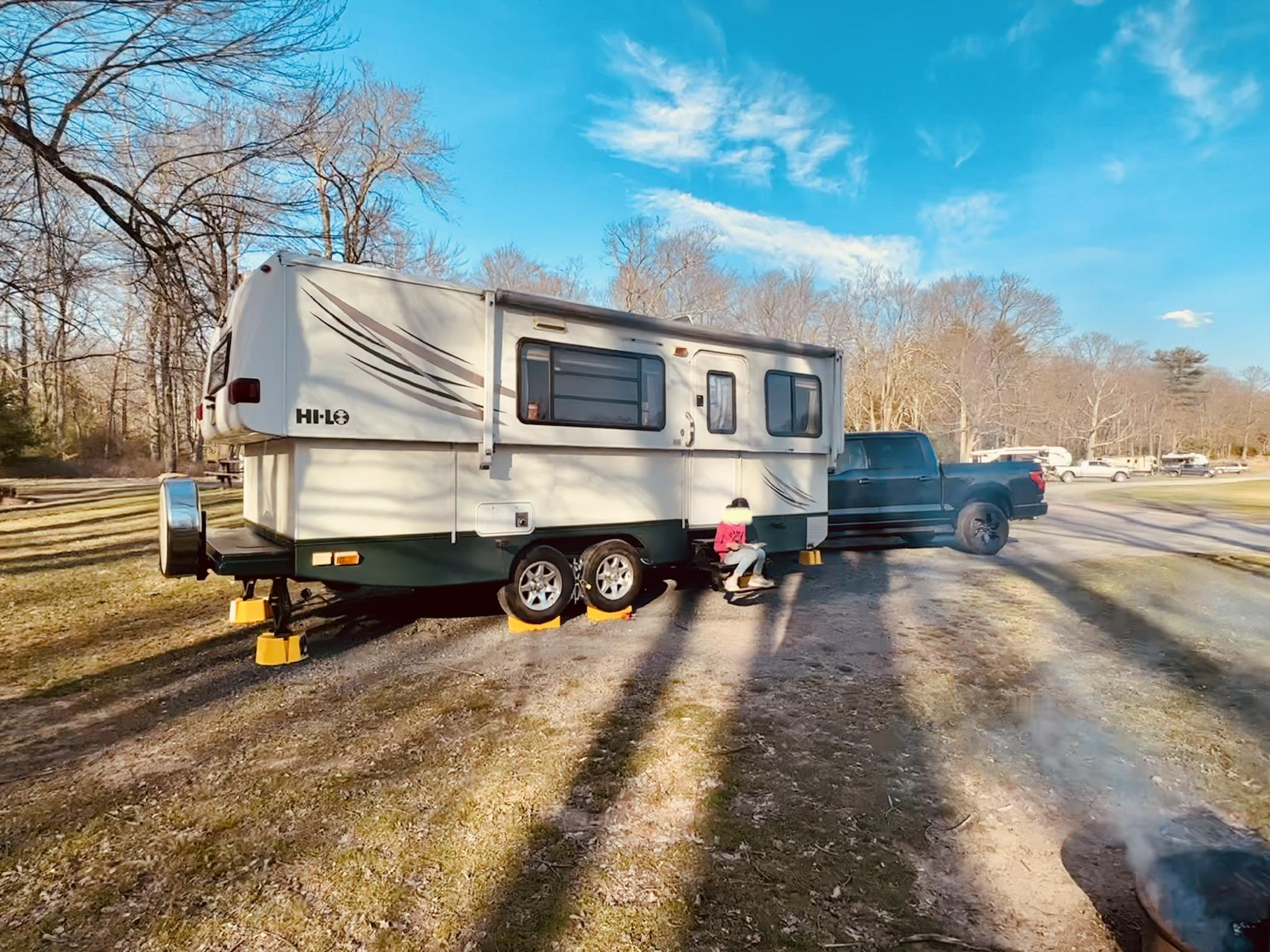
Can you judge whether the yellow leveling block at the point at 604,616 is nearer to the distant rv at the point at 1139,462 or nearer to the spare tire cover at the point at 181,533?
the spare tire cover at the point at 181,533

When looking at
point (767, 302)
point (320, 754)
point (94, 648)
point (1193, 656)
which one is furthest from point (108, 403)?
point (1193, 656)

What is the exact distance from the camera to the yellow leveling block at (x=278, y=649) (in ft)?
16.9

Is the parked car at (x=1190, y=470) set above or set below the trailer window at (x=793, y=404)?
below

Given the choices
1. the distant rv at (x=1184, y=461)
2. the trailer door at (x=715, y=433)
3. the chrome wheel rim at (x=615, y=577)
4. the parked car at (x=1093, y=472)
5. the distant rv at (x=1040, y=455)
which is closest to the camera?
the chrome wheel rim at (x=615, y=577)

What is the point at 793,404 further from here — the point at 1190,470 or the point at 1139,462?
the point at 1139,462

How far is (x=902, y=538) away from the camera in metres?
11.5

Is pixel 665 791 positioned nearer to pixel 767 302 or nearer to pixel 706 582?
pixel 706 582

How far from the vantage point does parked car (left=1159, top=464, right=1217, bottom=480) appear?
154 feet

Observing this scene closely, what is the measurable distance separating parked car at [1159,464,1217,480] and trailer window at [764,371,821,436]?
50431mm

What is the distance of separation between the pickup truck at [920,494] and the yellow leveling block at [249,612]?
7.47m

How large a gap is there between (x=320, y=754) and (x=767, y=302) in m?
39.0

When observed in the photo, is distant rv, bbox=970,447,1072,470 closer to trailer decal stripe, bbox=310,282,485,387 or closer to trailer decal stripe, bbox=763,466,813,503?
trailer decal stripe, bbox=763,466,813,503

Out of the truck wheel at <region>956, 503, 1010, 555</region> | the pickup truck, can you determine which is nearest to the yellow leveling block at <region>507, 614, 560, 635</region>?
the pickup truck

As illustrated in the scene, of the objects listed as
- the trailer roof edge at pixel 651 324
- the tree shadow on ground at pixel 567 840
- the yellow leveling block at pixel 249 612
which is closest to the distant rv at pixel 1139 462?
the trailer roof edge at pixel 651 324
